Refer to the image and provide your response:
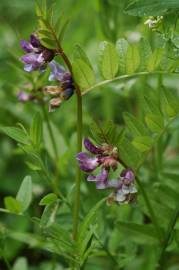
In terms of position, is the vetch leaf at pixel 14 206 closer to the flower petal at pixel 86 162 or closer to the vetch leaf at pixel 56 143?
the flower petal at pixel 86 162

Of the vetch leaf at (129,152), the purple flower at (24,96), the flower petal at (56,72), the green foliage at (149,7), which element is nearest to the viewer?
the green foliage at (149,7)

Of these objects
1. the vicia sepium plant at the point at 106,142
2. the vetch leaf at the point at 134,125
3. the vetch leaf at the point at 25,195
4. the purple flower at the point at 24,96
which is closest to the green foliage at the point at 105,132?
the vicia sepium plant at the point at 106,142

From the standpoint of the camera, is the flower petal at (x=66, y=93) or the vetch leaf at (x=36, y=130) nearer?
the flower petal at (x=66, y=93)

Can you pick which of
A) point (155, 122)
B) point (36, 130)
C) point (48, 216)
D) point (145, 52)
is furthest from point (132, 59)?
point (48, 216)

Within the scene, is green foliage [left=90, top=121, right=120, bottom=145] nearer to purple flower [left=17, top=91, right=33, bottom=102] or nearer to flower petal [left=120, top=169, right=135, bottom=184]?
flower petal [left=120, top=169, right=135, bottom=184]

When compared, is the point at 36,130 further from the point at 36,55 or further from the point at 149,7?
the point at 149,7

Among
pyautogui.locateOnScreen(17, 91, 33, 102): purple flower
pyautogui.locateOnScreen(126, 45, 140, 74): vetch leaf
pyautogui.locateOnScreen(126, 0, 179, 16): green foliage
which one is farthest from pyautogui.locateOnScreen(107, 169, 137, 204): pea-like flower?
pyautogui.locateOnScreen(17, 91, 33, 102): purple flower

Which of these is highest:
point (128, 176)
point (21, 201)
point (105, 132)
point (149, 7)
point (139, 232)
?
point (149, 7)
